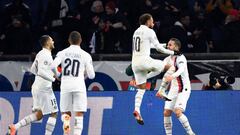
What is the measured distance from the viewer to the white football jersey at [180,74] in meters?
19.3

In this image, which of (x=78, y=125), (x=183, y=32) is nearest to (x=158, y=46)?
(x=78, y=125)

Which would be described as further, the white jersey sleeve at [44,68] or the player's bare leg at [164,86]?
the white jersey sleeve at [44,68]

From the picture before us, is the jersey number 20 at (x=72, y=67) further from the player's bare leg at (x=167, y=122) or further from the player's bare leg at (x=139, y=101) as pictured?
the player's bare leg at (x=167, y=122)

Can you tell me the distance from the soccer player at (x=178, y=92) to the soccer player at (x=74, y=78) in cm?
156

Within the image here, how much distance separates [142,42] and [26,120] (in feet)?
9.58

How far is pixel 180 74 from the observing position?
63.4ft

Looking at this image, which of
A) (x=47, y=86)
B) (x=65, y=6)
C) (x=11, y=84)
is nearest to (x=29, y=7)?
(x=65, y=6)

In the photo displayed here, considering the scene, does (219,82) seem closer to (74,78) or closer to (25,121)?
(74,78)

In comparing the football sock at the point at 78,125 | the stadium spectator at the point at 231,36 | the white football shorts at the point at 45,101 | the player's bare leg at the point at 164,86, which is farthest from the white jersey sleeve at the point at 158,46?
the stadium spectator at the point at 231,36

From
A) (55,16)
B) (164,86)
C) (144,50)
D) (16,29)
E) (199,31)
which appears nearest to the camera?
(144,50)

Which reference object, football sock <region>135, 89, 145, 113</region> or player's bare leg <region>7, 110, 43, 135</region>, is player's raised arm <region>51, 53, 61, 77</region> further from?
football sock <region>135, 89, 145, 113</region>

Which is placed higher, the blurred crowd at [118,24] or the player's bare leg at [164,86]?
the blurred crowd at [118,24]

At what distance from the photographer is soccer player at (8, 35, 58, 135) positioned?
1948 cm

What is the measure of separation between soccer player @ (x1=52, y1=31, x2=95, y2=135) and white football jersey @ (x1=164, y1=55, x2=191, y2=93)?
1.76 metres
